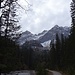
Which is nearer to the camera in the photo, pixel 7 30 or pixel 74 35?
pixel 7 30

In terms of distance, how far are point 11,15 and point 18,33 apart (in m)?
4.86

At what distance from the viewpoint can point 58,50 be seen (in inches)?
3826

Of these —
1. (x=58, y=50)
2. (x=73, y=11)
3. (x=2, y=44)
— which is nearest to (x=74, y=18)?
(x=73, y=11)

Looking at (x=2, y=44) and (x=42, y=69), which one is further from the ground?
(x=2, y=44)

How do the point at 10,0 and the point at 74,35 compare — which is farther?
the point at 74,35

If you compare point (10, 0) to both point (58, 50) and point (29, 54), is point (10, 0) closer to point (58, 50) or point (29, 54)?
point (58, 50)

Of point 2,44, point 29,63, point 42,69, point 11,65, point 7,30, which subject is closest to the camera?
point 2,44

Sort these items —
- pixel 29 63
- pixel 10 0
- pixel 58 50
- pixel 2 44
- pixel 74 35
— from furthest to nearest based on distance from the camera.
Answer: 1. pixel 29 63
2. pixel 58 50
3. pixel 74 35
4. pixel 2 44
5. pixel 10 0

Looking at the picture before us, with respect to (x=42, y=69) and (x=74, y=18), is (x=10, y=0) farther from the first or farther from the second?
(x=74, y=18)

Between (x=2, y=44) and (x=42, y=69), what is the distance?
1151 centimetres

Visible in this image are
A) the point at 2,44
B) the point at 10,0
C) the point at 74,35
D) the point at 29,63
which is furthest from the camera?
the point at 29,63

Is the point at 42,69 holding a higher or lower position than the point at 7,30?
lower

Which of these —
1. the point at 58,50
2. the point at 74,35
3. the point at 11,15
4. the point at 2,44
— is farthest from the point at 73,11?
the point at 58,50

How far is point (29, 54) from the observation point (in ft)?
450
